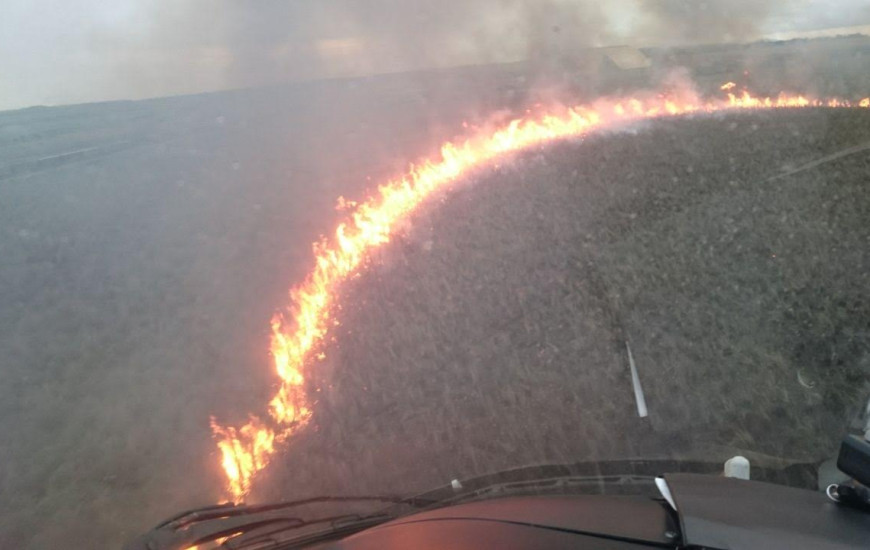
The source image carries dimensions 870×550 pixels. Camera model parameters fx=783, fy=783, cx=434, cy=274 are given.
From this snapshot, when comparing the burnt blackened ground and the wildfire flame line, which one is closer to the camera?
the burnt blackened ground

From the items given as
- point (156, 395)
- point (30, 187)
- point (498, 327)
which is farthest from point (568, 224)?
point (30, 187)

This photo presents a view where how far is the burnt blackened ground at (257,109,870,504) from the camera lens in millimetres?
4406

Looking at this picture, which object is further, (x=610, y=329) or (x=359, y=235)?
(x=359, y=235)

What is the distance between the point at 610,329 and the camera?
5328 mm

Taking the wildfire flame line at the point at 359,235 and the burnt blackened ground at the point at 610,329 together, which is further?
the wildfire flame line at the point at 359,235

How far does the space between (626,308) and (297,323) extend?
2690mm

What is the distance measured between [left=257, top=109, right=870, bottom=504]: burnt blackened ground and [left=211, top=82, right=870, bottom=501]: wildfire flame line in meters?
0.20

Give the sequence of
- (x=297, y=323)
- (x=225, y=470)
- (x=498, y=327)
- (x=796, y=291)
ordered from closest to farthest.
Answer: (x=225, y=470) → (x=796, y=291) → (x=498, y=327) → (x=297, y=323)

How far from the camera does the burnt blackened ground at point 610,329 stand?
14.5ft

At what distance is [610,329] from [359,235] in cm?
365

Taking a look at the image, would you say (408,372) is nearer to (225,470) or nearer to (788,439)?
(225,470)

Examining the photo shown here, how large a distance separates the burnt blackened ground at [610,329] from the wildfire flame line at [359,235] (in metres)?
0.20

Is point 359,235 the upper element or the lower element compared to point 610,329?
upper

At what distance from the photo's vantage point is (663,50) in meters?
14.5
